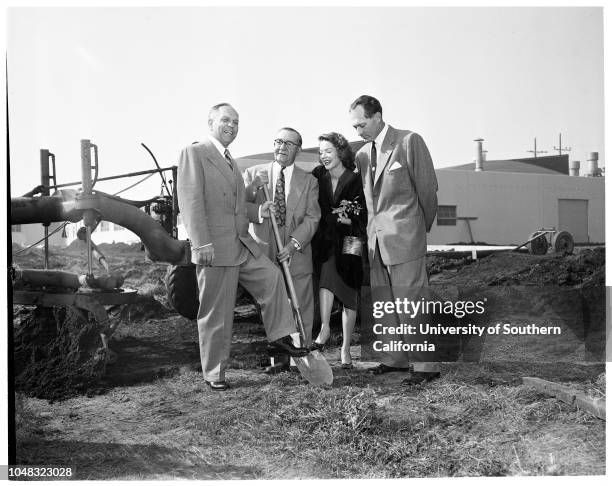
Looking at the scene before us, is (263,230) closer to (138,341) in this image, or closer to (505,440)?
(138,341)

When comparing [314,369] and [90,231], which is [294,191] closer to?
[314,369]

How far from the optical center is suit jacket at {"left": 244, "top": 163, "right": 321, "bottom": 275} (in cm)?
501

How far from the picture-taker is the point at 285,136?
4.91 meters

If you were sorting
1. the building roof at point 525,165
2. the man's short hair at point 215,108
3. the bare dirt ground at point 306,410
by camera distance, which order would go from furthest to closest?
the building roof at point 525,165 < the man's short hair at point 215,108 < the bare dirt ground at point 306,410

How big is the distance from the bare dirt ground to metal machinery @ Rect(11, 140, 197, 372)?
0.09m

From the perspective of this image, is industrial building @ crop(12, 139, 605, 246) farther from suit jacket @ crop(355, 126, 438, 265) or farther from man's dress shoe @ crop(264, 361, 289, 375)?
man's dress shoe @ crop(264, 361, 289, 375)

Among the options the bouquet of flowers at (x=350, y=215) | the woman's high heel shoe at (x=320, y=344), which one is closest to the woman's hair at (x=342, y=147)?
the bouquet of flowers at (x=350, y=215)

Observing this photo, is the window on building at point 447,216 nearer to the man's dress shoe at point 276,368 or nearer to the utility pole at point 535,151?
the utility pole at point 535,151

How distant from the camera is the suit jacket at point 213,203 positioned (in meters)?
4.75

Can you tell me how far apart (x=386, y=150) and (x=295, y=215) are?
0.66 metres

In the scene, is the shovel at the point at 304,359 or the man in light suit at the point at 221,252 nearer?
the man in light suit at the point at 221,252

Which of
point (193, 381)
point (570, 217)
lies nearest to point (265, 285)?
point (193, 381)

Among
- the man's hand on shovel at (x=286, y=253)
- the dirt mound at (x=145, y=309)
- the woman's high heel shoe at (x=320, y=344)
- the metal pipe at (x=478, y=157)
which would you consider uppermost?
the metal pipe at (x=478, y=157)

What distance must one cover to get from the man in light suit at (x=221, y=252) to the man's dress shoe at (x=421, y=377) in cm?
63
